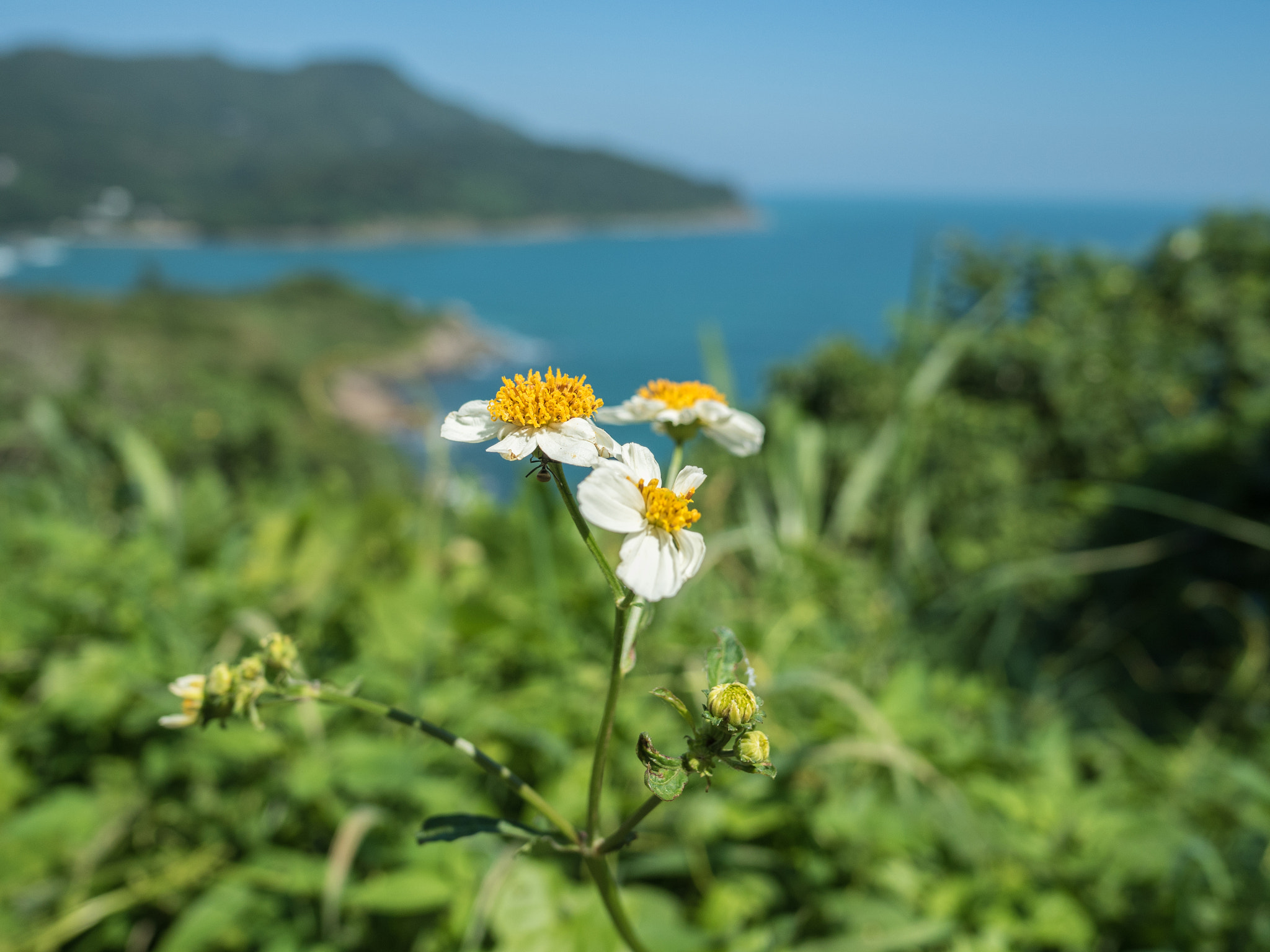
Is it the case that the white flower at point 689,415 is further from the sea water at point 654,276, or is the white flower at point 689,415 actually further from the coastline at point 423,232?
the coastline at point 423,232

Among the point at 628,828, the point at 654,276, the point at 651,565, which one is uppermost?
the point at 651,565

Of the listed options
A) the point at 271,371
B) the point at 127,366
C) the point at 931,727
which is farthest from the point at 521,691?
the point at 271,371

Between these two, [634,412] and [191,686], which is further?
[634,412]

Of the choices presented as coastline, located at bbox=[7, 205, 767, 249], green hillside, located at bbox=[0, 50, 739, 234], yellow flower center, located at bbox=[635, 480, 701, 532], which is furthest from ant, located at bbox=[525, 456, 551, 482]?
green hillside, located at bbox=[0, 50, 739, 234]

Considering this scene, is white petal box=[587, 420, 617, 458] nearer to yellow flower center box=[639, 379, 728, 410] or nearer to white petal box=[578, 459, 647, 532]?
white petal box=[578, 459, 647, 532]

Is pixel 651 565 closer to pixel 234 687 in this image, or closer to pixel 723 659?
pixel 723 659

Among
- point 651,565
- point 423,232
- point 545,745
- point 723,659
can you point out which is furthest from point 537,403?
point 423,232
